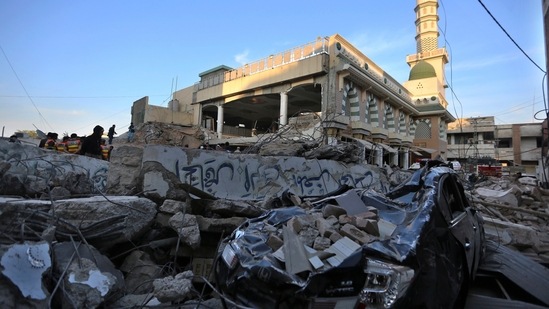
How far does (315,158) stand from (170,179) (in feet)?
11.4

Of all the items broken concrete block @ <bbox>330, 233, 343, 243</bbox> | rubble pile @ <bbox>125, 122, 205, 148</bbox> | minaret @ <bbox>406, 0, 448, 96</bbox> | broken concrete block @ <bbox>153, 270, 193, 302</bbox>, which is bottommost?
broken concrete block @ <bbox>153, 270, 193, 302</bbox>

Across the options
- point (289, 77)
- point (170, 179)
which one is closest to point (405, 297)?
point (170, 179)

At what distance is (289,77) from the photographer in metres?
18.3

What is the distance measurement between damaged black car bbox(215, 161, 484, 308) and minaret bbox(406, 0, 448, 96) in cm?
3869

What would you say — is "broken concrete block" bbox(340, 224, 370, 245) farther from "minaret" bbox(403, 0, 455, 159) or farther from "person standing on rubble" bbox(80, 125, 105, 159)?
"minaret" bbox(403, 0, 455, 159)

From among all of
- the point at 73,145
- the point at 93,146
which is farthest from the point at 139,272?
the point at 73,145

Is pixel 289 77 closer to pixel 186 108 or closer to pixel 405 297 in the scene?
pixel 186 108

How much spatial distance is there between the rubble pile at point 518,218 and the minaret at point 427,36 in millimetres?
26613

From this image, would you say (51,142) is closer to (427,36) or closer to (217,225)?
(217,225)

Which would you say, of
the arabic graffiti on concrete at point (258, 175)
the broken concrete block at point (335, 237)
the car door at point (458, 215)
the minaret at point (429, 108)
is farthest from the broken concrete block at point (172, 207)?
the minaret at point (429, 108)

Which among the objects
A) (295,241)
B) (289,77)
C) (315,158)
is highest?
(289,77)

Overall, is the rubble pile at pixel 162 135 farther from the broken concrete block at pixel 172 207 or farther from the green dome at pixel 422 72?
the green dome at pixel 422 72

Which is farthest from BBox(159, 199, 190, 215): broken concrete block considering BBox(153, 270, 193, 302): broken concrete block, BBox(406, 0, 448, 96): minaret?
BBox(406, 0, 448, 96): minaret

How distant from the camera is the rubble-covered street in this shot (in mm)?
2500
